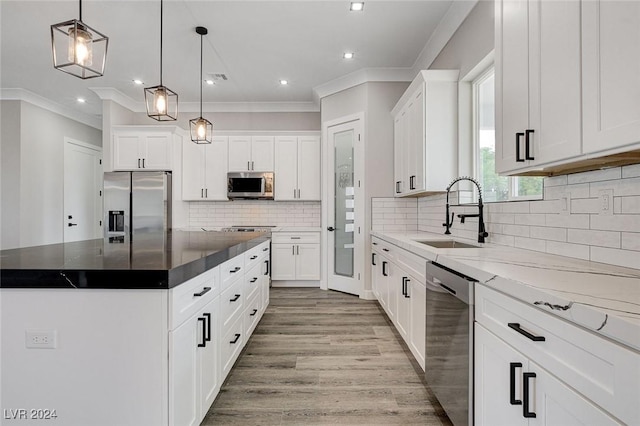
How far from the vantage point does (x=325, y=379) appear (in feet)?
7.43

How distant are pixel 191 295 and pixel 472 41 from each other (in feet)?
9.46

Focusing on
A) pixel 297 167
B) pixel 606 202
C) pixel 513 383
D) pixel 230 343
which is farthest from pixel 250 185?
pixel 513 383

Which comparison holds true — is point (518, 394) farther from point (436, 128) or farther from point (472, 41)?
point (472, 41)

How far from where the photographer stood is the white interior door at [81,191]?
19.4 ft

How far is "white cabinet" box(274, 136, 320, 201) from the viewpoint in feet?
17.4

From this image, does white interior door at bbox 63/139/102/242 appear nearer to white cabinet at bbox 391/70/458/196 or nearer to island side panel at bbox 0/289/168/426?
island side panel at bbox 0/289/168/426

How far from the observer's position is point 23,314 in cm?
120

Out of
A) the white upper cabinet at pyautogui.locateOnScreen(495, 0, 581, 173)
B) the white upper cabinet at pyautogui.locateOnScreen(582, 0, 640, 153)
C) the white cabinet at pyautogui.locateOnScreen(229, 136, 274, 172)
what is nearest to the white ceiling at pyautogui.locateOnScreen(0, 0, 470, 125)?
the white cabinet at pyautogui.locateOnScreen(229, 136, 274, 172)

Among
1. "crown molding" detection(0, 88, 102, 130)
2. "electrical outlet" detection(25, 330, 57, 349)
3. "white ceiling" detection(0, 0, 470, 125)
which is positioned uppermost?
"white ceiling" detection(0, 0, 470, 125)

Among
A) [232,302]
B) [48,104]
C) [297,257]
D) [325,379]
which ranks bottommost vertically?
[325,379]

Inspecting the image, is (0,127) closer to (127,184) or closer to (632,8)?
(127,184)

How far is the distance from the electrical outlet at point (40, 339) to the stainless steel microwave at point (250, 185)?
4096mm

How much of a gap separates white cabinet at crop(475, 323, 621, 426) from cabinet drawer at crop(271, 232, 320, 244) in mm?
3773

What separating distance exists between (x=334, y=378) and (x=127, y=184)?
4314 mm
